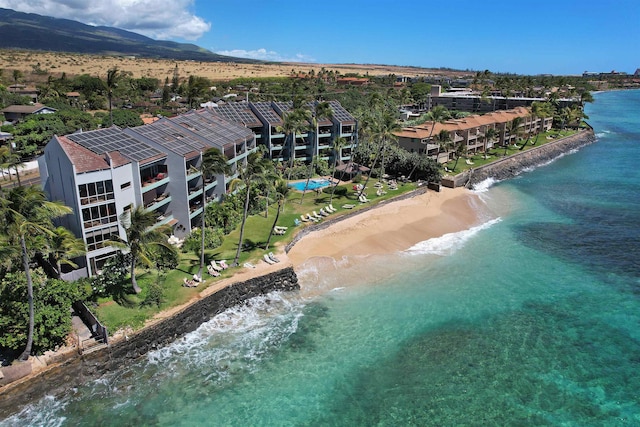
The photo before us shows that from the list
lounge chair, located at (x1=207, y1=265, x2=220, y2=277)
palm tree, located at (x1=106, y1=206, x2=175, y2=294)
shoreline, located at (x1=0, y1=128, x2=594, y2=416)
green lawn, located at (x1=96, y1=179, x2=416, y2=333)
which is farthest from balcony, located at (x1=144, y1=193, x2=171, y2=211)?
shoreline, located at (x1=0, y1=128, x2=594, y2=416)

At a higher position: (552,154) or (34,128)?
(34,128)

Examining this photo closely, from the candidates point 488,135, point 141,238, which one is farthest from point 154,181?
point 488,135

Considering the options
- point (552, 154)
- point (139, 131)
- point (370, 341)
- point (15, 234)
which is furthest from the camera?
point (552, 154)

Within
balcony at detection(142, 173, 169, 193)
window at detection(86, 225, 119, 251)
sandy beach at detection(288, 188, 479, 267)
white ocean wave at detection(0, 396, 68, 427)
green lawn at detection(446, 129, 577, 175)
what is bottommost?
white ocean wave at detection(0, 396, 68, 427)

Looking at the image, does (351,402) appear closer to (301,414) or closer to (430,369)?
(301,414)

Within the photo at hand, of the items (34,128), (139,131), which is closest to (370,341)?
(139,131)

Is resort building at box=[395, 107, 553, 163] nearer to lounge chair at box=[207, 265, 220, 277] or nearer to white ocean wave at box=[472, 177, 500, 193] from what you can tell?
white ocean wave at box=[472, 177, 500, 193]
